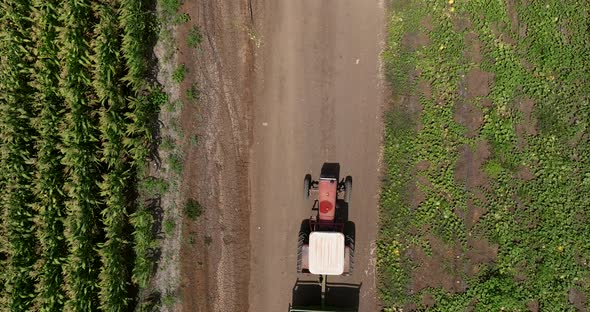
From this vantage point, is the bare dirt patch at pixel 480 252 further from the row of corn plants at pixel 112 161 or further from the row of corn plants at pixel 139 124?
the row of corn plants at pixel 112 161

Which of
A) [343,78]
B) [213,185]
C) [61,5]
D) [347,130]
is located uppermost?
[61,5]

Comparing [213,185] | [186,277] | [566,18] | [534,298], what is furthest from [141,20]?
[534,298]

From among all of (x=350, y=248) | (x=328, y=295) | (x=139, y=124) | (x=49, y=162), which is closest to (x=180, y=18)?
(x=139, y=124)

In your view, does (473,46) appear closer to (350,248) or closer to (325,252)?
(350,248)

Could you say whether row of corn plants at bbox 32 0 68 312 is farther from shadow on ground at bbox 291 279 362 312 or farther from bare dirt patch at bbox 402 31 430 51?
bare dirt patch at bbox 402 31 430 51

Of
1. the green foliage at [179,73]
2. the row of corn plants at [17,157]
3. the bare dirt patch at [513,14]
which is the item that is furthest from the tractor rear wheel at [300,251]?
the bare dirt patch at [513,14]

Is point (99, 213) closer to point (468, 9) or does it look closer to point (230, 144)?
point (230, 144)

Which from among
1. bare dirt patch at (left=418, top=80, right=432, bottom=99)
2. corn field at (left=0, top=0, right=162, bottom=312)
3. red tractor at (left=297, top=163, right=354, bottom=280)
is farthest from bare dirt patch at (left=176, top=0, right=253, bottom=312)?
bare dirt patch at (left=418, top=80, right=432, bottom=99)
